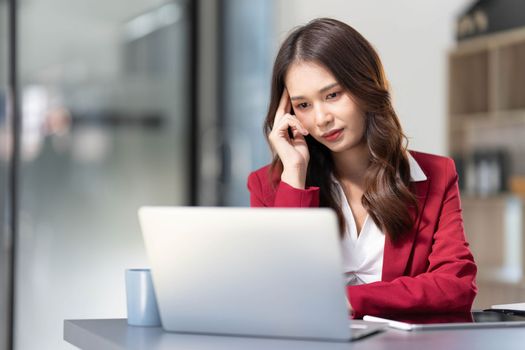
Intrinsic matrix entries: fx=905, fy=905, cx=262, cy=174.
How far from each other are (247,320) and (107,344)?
22 cm

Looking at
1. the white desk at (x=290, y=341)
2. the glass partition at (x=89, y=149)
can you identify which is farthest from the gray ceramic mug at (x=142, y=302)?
the glass partition at (x=89, y=149)

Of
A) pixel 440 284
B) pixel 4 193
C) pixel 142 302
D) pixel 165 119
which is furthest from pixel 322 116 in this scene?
pixel 165 119

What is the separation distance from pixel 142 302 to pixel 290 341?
32 cm

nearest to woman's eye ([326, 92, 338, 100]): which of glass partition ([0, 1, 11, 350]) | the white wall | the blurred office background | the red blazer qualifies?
the red blazer

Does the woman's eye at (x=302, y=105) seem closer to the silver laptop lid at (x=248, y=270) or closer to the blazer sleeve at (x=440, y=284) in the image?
the blazer sleeve at (x=440, y=284)

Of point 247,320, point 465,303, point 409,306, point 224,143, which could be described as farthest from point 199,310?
point 224,143

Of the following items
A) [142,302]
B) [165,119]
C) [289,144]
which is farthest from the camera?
[165,119]

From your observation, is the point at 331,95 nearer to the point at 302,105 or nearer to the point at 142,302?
the point at 302,105

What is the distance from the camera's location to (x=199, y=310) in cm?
146

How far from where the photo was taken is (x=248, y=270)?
1391 mm

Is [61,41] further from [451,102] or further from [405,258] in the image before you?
[405,258]

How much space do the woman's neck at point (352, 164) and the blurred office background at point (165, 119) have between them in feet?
7.45

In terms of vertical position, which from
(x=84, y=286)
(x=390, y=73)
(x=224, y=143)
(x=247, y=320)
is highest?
(x=390, y=73)

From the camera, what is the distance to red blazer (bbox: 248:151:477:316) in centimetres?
174
